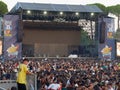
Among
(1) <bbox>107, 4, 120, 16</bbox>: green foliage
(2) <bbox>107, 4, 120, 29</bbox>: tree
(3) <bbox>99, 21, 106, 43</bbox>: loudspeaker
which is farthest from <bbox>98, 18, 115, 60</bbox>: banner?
(1) <bbox>107, 4, 120, 16</bbox>: green foliage

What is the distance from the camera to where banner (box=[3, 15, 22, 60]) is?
40562 millimetres

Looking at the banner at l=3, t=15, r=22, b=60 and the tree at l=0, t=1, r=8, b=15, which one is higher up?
the tree at l=0, t=1, r=8, b=15

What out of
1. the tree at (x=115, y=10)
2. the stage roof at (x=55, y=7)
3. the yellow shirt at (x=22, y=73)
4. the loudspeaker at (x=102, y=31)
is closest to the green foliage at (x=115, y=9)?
the tree at (x=115, y=10)

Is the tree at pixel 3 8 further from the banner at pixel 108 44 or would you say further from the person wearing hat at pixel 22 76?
the person wearing hat at pixel 22 76

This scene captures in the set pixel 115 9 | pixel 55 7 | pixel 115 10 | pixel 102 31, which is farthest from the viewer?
pixel 115 9

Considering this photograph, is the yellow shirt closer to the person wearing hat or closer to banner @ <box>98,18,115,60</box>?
the person wearing hat

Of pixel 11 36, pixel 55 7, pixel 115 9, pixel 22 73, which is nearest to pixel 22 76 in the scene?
pixel 22 73

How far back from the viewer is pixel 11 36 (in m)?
40.8

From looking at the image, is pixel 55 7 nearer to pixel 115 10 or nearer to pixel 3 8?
pixel 3 8

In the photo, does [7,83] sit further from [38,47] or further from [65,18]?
[38,47]

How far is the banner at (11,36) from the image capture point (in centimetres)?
4056

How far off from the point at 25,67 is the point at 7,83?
150 inches

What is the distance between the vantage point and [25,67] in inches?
441

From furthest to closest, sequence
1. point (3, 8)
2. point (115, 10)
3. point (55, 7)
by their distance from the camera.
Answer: point (115, 10), point (3, 8), point (55, 7)
